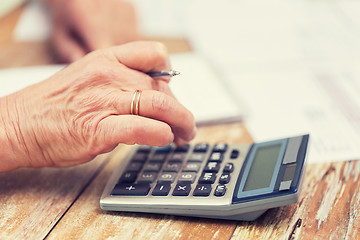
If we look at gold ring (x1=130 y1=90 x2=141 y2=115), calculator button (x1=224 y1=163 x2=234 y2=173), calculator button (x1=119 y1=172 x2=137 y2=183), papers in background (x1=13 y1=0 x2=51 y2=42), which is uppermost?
papers in background (x1=13 y1=0 x2=51 y2=42)

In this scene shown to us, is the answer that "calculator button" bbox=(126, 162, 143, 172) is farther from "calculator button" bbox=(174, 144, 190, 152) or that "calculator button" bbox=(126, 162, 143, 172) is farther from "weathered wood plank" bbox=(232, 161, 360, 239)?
"weathered wood plank" bbox=(232, 161, 360, 239)

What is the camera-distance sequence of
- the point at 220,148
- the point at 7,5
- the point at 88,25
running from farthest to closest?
the point at 7,5 → the point at 88,25 → the point at 220,148

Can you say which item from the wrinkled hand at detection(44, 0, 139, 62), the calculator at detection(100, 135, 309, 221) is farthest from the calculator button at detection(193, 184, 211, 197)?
the wrinkled hand at detection(44, 0, 139, 62)

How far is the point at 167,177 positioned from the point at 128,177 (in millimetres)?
53

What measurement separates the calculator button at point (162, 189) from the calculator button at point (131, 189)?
1cm

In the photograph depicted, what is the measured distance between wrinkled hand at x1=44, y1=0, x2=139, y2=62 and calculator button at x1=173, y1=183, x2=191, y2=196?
20.1 inches

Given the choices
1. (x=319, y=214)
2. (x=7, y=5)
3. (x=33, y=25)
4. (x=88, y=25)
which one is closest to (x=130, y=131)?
(x=319, y=214)

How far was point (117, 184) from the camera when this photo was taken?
60 cm

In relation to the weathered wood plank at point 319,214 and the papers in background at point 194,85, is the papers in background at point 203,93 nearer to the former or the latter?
the papers in background at point 194,85

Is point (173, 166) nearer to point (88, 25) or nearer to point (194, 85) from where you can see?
point (194, 85)

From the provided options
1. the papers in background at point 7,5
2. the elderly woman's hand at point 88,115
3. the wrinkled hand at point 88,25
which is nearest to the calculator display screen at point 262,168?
the elderly woman's hand at point 88,115

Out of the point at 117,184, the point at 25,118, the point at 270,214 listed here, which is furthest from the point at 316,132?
the point at 25,118

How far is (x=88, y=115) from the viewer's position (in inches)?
23.7

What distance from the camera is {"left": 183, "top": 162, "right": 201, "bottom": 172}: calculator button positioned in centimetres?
61
